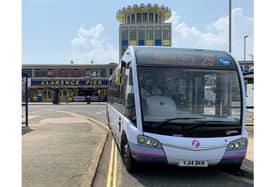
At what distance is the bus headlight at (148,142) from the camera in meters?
5.47

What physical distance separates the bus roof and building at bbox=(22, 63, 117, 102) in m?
48.1

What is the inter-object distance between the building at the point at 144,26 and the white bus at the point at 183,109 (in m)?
41.9

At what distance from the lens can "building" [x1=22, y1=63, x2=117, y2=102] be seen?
5450cm

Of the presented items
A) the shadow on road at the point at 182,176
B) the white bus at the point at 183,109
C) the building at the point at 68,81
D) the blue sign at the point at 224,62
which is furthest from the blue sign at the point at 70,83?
the blue sign at the point at 224,62

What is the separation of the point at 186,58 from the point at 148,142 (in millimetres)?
1998

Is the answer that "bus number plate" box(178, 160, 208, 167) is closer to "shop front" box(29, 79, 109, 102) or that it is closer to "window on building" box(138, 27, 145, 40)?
"shop front" box(29, 79, 109, 102)

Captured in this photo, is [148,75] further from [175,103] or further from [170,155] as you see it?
[170,155]

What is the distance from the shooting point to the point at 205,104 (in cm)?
602

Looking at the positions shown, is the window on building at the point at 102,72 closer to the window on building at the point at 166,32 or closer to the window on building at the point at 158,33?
the window on building at the point at 158,33

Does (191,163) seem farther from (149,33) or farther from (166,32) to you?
(166,32)

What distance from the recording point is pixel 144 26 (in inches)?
2213

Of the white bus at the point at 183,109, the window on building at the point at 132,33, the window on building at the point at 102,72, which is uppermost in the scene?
the window on building at the point at 132,33
